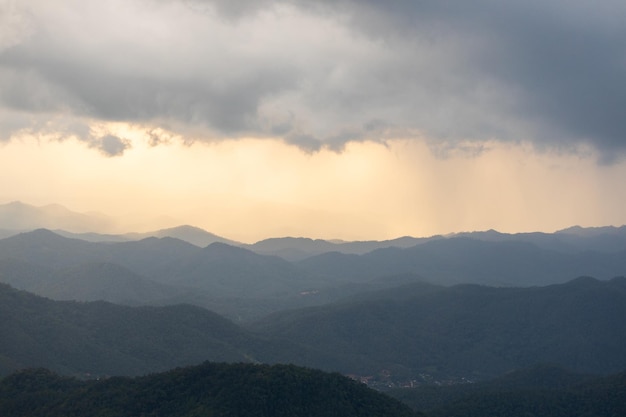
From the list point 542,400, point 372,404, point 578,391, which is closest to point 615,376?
point 578,391

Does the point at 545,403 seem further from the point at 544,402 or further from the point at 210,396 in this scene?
the point at 210,396

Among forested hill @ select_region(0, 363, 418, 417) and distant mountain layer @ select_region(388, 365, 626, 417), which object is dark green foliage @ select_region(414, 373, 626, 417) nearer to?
distant mountain layer @ select_region(388, 365, 626, 417)

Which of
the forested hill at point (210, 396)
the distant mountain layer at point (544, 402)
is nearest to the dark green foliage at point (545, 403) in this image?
the distant mountain layer at point (544, 402)

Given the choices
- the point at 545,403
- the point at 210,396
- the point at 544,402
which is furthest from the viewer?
the point at 544,402

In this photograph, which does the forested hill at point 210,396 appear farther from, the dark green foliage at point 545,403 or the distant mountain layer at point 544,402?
the distant mountain layer at point 544,402

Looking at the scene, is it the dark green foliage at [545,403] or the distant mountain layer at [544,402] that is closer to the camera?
the dark green foliage at [545,403]

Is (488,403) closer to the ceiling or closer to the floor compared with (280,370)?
closer to the floor

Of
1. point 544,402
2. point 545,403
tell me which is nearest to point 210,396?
point 545,403

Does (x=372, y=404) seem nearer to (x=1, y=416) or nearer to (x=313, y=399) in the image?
(x=313, y=399)

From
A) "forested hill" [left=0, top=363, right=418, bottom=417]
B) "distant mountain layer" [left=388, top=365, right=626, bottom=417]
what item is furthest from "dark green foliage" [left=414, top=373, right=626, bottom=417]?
"forested hill" [left=0, top=363, right=418, bottom=417]
